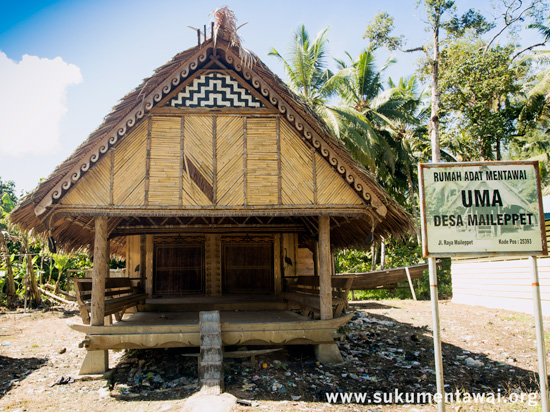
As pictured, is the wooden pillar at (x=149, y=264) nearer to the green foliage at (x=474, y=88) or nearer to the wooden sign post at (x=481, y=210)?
the wooden sign post at (x=481, y=210)

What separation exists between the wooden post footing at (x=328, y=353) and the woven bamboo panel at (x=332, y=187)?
8.85 ft

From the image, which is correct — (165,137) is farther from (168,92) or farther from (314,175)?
(314,175)

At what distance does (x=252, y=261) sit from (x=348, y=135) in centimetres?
976

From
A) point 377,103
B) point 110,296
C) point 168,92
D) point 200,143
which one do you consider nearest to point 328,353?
point 200,143

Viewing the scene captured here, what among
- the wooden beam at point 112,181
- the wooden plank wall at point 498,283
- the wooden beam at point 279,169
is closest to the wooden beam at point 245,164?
the wooden beam at point 279,169

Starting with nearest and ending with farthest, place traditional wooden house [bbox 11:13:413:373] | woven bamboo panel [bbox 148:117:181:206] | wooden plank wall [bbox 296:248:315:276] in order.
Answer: traditional wooden house [bbox 11:13:413:373], woven bamboo panel [bbox 148:117:181:206], wooden plank wall [bbox 296:248:315:276]

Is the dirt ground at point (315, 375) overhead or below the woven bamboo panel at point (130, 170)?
below

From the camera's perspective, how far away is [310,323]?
24.8ft

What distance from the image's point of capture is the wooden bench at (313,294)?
8.11 m

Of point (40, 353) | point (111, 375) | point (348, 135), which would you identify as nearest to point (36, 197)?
point (111, 375)

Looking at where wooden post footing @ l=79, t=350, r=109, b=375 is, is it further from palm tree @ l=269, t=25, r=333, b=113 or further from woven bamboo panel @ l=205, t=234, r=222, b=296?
palm tree @ l=269, t=25, r=333, b=113

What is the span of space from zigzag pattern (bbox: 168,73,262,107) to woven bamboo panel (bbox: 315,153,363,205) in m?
1.70

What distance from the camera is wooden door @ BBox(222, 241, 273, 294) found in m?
11.4

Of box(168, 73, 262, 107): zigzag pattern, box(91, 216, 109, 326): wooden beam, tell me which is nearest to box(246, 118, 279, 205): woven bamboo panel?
box(168, 73, 262, 107): zigzag pattern
